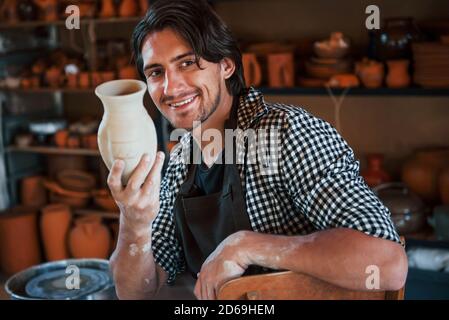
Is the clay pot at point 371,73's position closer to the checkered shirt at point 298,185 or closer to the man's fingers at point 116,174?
the checkered shirt at point 298,185

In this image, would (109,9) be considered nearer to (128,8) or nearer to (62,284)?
(128,8)

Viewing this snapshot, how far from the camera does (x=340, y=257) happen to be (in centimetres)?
110

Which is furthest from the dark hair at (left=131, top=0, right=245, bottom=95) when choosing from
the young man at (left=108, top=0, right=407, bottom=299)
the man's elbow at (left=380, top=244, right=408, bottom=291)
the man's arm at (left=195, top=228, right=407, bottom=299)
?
the man's elbow at (left=380, top=244, right=408, bottom=291)

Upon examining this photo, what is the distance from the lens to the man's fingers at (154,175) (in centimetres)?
112

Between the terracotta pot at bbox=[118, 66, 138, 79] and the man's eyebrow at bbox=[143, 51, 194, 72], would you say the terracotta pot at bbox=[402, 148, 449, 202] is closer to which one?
the terracotta pot at bbox=[118, 66, 138, 79]

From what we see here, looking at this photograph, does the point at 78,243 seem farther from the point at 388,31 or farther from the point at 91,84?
the point at 388,31

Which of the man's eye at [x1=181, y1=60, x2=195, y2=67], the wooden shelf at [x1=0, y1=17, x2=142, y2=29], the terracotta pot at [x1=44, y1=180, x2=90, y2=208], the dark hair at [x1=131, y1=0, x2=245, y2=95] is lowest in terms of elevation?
the terracotta pot at [x1=44, y1=180, x2=90, y2=208]

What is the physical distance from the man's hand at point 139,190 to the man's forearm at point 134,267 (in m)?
0.10

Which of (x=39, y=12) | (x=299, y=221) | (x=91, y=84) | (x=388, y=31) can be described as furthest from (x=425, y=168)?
(x=39, y=12)

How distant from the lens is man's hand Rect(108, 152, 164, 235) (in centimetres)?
109

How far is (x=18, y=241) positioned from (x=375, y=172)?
6.99 feet

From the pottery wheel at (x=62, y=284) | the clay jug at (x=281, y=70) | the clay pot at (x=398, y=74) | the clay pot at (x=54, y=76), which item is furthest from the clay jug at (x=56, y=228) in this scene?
the clay pot at (x=398, y=74)

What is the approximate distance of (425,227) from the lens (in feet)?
8.87

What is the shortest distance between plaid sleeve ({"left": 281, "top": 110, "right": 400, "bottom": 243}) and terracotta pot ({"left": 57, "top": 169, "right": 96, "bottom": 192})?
2.59 m
